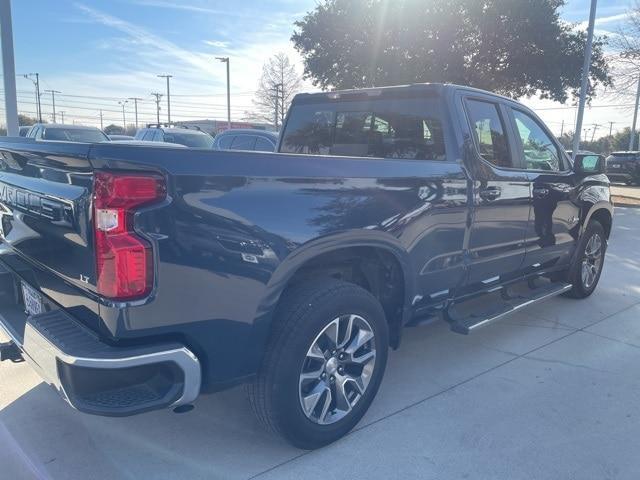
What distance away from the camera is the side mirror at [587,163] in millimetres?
4879

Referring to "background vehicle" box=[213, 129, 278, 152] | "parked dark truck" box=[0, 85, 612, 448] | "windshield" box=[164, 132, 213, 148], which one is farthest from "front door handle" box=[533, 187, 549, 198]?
"windshield" box=[164, 132, 213, 148]

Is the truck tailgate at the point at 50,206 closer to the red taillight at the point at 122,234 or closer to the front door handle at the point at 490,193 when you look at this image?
the red taillight at the point at 122,234

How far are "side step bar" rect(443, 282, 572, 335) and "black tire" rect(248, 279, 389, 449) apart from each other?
1.07 metres

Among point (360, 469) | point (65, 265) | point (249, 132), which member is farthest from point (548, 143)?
point (249, 132)

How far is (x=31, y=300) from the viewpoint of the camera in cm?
280

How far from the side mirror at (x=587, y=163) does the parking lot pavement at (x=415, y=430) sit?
169cm

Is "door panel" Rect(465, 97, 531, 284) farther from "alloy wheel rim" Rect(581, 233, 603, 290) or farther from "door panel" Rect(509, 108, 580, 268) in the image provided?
"alloy wheel rim" Rect(581, 233, 603, 290)

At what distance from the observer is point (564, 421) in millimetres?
3209

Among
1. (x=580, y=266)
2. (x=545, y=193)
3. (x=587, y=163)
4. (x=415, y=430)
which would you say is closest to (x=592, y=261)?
(x=580, y=266)

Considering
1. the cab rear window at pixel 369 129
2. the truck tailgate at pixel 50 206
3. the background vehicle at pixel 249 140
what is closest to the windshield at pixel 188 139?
the background vehicle at pixel 249 140

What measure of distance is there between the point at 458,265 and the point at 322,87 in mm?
18987

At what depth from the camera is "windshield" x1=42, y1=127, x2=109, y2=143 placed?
590 inches

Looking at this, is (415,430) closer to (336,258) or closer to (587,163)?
(336,258)

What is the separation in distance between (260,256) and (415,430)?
149 cm
